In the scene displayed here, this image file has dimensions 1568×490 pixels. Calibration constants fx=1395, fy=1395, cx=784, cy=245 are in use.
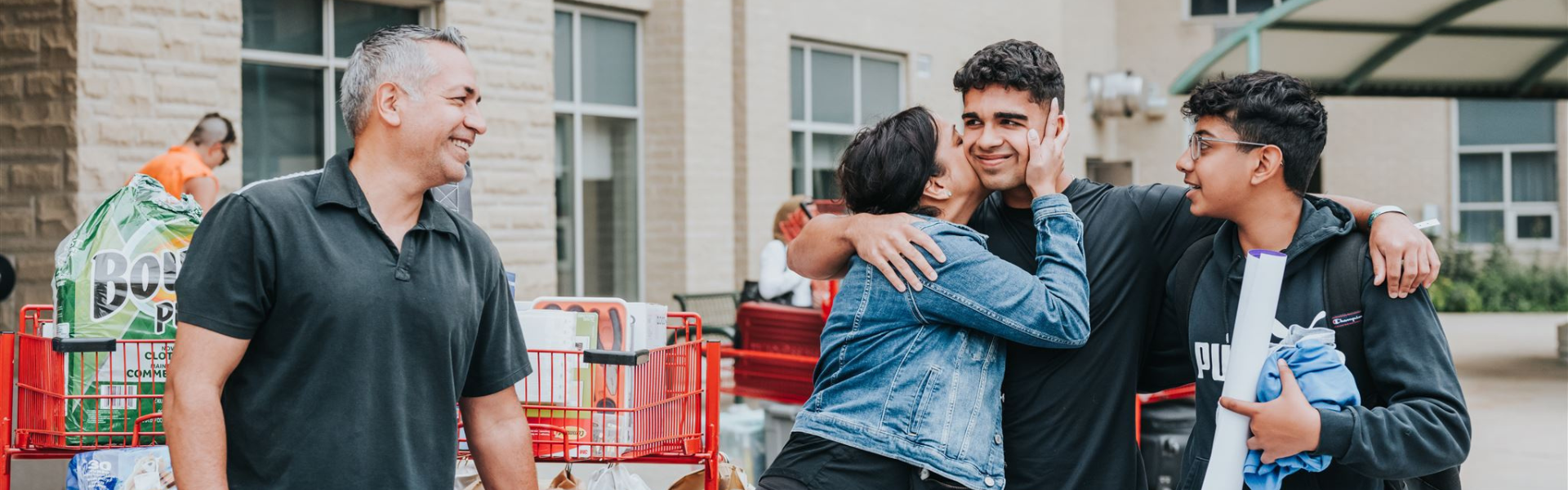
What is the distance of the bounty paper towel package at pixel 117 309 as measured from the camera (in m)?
3.67

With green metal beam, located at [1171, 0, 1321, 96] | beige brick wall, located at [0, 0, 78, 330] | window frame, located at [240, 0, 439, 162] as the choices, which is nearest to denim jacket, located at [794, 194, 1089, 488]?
beige brick wall, located at [0, 0, 78, 330]

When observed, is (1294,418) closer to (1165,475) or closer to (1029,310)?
(1029,310)

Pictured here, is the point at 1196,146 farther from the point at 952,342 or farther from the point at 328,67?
the point at 328,67

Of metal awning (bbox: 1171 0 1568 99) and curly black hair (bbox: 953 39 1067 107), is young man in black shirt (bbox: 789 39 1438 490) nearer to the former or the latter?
curly black hair (bbox: 953 39 1067 107)

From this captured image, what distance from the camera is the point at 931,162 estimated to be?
3.31 metres

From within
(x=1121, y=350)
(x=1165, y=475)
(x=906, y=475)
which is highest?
(x=1121, y=350)

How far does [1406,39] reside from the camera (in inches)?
572

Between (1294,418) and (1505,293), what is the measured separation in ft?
75.6

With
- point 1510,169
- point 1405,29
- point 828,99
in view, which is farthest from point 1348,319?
point 1510,169

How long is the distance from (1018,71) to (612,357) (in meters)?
1.30

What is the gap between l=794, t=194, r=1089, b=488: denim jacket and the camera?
306 centimetres

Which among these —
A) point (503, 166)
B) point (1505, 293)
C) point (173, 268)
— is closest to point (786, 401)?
point (173, 268)

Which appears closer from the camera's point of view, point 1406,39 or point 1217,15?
point 1406,39

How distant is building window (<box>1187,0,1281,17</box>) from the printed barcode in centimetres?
2418
